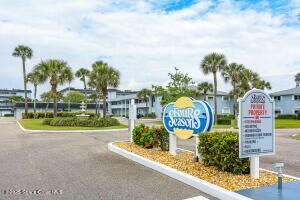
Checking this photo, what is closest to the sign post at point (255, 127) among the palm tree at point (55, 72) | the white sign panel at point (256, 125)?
the white sign panel at point (256, 125)

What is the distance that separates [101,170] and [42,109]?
71510mm

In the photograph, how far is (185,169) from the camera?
31.2 feet

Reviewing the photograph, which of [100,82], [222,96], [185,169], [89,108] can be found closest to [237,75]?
[222,96]

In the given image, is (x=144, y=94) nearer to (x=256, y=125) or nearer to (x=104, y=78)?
(x=104, y=78)

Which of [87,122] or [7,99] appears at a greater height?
[7,99]

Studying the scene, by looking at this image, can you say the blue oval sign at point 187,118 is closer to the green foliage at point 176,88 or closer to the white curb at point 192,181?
the white curb at point 192,181

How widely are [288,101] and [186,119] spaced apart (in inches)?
2428

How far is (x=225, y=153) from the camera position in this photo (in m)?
8.82

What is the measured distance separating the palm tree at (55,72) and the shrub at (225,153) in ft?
113

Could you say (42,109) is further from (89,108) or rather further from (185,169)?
(185,169)

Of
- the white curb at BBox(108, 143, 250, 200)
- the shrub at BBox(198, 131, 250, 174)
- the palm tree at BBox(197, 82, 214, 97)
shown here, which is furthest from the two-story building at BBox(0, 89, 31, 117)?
the shrub at BBox(198, 131, 250, 174)

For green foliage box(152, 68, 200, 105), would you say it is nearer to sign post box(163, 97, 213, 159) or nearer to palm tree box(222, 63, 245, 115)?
palm tree box(222, 63, 245, 115)

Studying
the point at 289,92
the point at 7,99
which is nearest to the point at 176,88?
the point at 289,92

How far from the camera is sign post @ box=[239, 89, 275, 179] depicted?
8273mm
